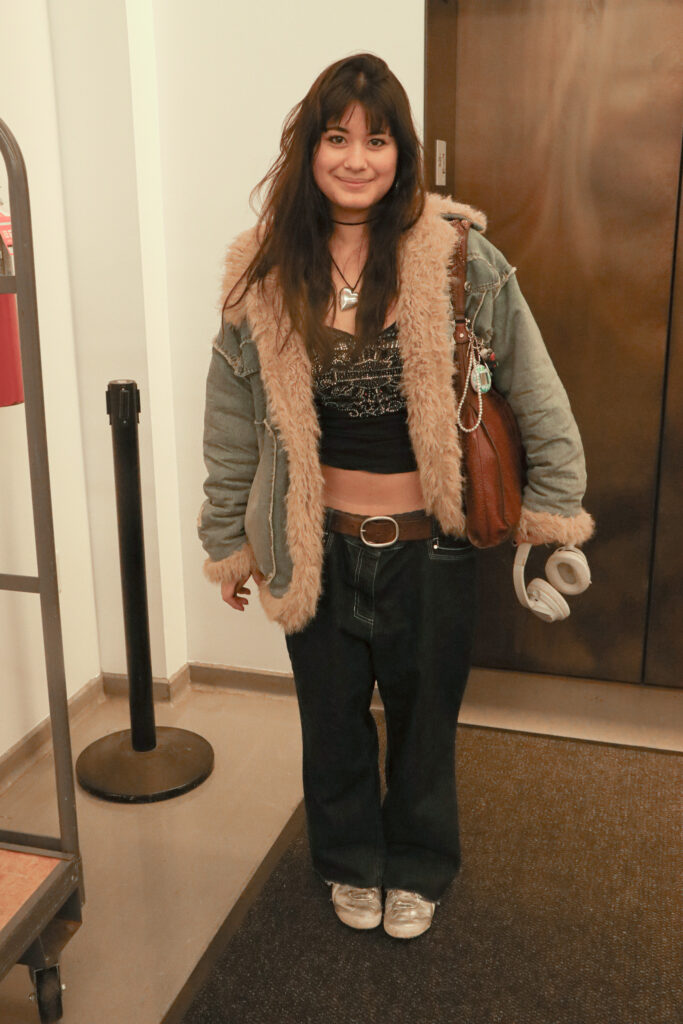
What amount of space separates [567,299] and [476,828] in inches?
54.1

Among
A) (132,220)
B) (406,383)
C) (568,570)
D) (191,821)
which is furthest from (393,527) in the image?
(132,220)

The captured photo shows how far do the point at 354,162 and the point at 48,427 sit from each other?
1.33 meters

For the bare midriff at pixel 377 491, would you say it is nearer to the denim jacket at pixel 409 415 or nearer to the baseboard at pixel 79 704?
the denim jacket at pixel 409 415

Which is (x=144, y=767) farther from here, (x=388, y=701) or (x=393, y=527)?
(x=393, y=527)

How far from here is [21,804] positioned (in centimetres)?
246

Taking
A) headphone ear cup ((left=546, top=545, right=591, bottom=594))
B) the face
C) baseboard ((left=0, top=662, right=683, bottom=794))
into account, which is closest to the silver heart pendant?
the face

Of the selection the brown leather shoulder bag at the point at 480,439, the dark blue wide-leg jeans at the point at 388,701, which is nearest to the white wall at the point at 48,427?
the dark blue wide-leg jeans at the point at 388,701

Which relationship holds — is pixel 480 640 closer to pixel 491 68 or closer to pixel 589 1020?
pixel 589 1020

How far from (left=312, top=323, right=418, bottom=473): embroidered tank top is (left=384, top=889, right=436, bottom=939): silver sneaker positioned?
90 cm

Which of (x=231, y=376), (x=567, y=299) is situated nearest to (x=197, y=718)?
(x=231, y=376)

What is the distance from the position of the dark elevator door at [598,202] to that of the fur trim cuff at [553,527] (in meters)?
0.87

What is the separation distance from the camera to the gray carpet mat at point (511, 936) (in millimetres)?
1799

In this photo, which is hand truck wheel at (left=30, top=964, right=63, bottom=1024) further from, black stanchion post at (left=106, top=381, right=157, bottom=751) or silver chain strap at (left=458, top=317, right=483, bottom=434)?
silver chain strap at (left=458, top=317, right=483, bottom=434)

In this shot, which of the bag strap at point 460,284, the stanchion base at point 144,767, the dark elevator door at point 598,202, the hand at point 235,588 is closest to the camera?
the bag strap at point 460,284
